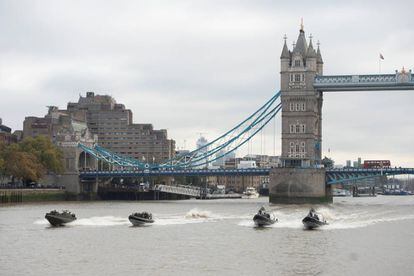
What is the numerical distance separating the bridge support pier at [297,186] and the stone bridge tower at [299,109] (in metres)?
4.12

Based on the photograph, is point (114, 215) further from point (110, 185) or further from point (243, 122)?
point (110, 185)

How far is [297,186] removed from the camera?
12744cm

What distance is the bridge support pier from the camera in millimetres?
127000

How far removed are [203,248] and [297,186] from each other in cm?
7356

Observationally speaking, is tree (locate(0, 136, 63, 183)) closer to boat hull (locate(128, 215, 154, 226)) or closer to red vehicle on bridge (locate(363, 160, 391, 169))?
red vehicle on bridge (locate(363, 160, 391, 169))

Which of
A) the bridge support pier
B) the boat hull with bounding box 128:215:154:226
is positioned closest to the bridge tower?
the bridge support pier

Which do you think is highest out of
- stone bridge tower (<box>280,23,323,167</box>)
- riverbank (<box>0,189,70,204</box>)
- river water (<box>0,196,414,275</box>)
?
stone bridge tower (<box>280,23,323,167</box>)

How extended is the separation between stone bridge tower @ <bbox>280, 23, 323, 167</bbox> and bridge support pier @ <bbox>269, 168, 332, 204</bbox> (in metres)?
4.12

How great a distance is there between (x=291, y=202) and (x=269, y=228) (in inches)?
2168

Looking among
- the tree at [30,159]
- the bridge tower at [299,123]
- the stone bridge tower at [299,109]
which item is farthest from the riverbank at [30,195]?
the stone bridge tower at [299,109]

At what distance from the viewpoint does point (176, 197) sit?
6870 inches

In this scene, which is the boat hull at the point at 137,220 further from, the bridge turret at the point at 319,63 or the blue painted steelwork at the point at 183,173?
the bridge turret at the point at 319,63

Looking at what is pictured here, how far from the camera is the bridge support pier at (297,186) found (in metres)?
127

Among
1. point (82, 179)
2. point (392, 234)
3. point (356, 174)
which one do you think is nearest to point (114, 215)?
point (392, 234)
